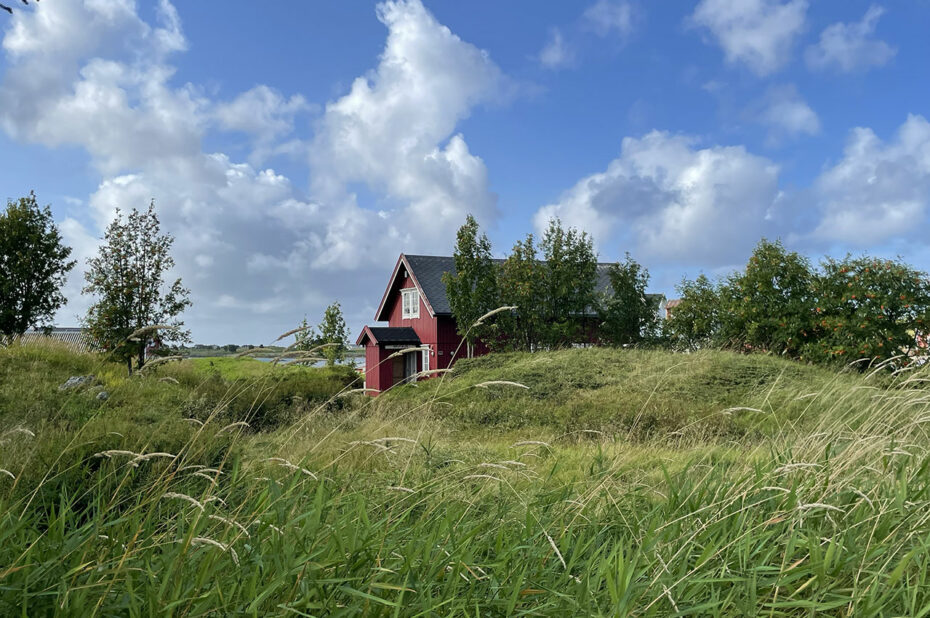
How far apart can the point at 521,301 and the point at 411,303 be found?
7533 mm

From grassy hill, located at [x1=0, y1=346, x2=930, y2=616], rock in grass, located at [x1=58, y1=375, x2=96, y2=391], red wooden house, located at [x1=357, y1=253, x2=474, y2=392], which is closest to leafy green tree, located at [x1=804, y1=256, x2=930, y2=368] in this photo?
red wooden house, located at [x1=357, y1=253, x2=474, y2=392]

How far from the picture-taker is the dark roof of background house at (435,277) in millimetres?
28062

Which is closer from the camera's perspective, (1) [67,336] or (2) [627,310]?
(2) [627,310]

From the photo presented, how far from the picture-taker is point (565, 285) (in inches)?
999

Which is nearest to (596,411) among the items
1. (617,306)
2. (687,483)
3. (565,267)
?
(687,483)

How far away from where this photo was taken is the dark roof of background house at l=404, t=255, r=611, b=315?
92.1ft


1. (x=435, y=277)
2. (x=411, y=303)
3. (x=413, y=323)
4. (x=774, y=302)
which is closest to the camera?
(x=774, y=302)

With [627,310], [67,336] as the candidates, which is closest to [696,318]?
[627,310]

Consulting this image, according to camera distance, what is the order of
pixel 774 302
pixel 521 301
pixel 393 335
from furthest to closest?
pixel 393 335
pixel 521 301
pixel 774 302

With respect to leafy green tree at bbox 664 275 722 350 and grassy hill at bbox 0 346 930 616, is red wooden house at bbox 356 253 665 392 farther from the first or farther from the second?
grassy hill at bbox 0 346 930 616

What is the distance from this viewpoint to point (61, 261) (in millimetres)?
26578

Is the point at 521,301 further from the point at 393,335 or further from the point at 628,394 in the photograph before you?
the point at 628,394

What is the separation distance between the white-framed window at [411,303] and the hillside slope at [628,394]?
1211cm

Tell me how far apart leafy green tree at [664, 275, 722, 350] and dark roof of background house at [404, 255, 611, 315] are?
3773 millimetres
